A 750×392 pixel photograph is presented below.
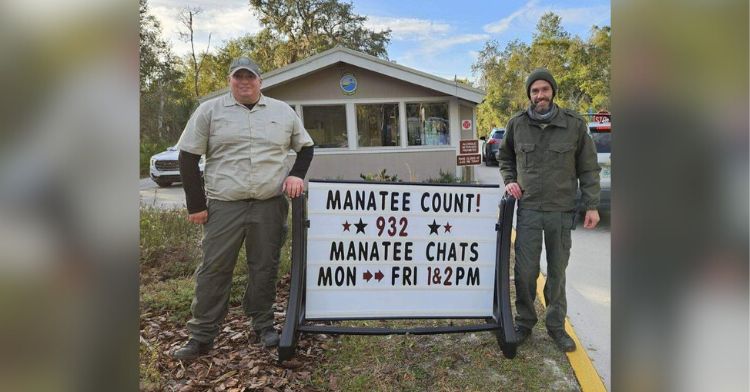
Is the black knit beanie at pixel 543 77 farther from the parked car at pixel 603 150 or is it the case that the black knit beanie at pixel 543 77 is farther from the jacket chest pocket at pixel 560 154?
the parked car at pixel 603 150

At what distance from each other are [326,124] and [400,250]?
37.8 feet

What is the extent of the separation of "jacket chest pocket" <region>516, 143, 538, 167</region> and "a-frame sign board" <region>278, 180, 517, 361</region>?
31 centimetres

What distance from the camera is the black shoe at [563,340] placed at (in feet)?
11.5

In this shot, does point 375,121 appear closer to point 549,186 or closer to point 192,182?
point 549,186

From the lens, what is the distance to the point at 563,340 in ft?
11.6

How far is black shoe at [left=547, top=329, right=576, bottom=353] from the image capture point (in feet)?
11.5

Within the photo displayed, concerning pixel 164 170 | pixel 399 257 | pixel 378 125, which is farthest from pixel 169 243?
pixel 378 125

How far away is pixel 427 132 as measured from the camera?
14.3 meters

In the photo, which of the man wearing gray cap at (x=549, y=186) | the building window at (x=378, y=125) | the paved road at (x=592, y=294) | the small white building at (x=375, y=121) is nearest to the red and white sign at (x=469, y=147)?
the small white building at (x=375, y=121)
